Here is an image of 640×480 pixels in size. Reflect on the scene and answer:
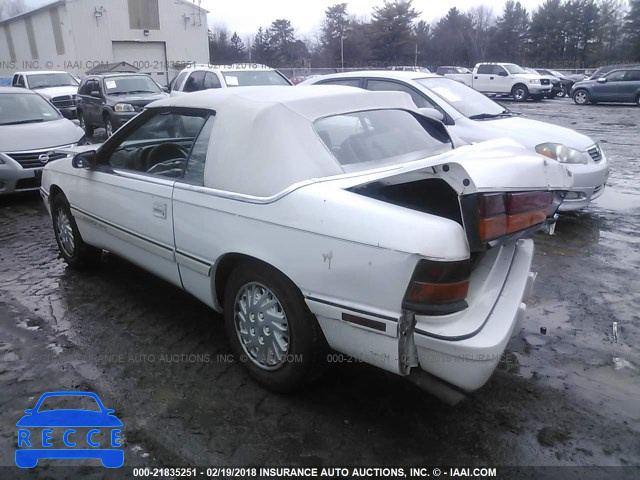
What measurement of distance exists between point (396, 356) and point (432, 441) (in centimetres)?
61

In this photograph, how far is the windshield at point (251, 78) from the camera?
11492mm

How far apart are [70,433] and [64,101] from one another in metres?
16.2

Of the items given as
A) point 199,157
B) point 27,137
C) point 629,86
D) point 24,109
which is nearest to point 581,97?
point 629,86

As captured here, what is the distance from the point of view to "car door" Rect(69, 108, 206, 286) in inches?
136

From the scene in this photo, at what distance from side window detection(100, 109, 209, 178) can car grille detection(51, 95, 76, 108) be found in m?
14.2

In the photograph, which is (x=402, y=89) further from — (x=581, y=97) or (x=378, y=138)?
(x=581, y=97)

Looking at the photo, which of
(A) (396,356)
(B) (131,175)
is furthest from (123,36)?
(A) (396,356)

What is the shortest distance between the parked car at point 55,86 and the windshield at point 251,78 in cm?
724

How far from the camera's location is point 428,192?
3059 mm

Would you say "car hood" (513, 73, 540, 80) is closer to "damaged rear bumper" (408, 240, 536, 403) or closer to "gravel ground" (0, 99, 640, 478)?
"gravel ground" (0, 99, 640, 478)

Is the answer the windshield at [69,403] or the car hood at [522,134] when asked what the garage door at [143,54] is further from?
the windshield at [69,403]

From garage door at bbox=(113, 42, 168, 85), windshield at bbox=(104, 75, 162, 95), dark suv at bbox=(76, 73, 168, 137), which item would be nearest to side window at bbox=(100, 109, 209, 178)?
dark suv at bbox=(76, 73, 168, 137)

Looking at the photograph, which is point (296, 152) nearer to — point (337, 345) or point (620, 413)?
point (337, 345)

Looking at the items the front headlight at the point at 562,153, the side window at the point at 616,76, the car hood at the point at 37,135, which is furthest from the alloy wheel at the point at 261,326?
the side window at the point at 616,76
